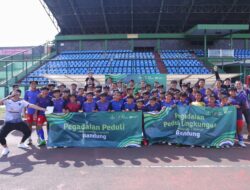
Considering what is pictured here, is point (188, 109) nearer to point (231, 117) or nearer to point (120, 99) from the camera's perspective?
point (231, 117)

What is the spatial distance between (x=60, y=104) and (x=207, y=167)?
4.84 meters

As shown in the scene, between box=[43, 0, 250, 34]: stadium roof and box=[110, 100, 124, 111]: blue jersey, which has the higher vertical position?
box=[43, 0, 250, 34]: stadium roof

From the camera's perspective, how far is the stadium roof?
27.5m

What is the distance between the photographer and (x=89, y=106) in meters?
9.16

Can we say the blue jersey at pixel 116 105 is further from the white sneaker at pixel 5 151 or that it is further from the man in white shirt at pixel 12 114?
the white sneaker at pixel 5 151

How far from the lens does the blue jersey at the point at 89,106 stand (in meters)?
9.14

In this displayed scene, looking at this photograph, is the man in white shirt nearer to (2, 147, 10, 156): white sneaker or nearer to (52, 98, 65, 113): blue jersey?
(2, 147, 10, 156): white sneaker

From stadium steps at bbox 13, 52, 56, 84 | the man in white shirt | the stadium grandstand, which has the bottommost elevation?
the man in white shirt

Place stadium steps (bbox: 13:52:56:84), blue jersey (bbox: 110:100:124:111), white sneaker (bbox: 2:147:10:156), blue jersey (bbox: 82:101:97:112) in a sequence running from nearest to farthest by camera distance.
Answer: white sneaker (bbox: 2:147:10:156) < blue jersey (bbox: 82:101:97:112) < blue jersey (bbox: 110:100:124:111) < stadium steps (bbox: 13:52:56:84)

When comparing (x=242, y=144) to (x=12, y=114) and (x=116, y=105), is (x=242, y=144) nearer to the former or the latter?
(x=116, y=105)

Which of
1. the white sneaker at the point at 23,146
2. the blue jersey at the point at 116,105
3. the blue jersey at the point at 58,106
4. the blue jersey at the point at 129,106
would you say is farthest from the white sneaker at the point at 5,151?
the blue jersey at the point at 129,106

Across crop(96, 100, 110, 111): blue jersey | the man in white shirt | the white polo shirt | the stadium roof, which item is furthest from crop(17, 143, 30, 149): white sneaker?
the stadium roof

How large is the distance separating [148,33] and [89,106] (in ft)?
75.4

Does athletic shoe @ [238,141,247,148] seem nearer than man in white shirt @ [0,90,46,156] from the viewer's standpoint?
No
